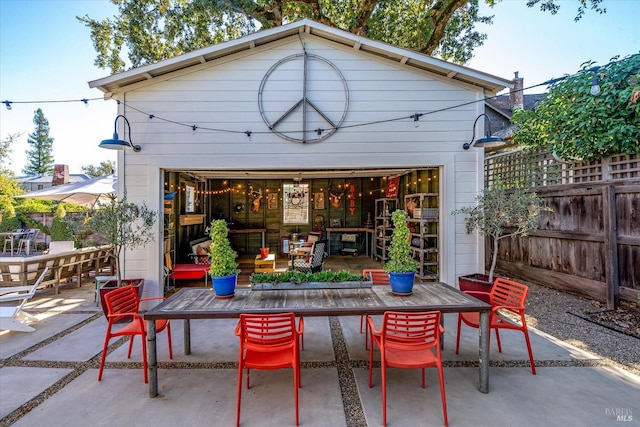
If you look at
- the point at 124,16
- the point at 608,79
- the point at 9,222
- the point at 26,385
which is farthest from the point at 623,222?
the point at 9,222

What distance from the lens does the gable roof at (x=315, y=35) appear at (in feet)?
15.7

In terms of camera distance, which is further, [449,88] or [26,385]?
[449,88]

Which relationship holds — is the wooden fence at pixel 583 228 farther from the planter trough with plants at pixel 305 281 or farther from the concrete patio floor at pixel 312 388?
the planter trough with plants at pixel 305 281

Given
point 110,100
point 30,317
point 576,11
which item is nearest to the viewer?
point 30,317

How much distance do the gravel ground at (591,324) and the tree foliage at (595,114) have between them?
236 cm

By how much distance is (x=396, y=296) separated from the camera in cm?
286

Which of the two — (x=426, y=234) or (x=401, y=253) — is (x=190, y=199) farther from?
(x=401, y=253)

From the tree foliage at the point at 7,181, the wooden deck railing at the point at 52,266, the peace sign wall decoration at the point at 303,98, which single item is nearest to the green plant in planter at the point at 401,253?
the peace sign wall decoration at the point at 303,98

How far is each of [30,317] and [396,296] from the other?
5.06 metres

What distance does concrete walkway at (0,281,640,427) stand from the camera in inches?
87.7

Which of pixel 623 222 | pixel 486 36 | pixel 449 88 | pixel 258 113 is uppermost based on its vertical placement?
pixel 486 36

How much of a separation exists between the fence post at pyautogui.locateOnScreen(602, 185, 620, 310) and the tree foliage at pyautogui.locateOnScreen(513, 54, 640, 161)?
2.35 ft

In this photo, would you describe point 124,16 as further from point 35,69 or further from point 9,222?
point 9,222
